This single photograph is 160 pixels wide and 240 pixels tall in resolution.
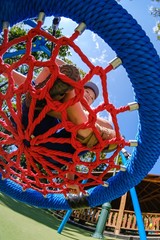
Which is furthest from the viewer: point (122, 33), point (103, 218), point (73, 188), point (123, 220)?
point (123, 220)

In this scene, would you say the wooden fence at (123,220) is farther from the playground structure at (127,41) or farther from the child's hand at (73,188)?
the playground structure at (127,41)

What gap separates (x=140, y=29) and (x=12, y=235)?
1.80 m

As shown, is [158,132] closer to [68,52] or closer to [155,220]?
[155,220]

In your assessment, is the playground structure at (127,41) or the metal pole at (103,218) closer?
the playground structure at (127,41)

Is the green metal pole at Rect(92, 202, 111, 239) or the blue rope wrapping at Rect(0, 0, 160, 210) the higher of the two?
the green metal pole at Rect(92, 202, 111, 239)

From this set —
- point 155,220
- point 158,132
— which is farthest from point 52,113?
point 155,220

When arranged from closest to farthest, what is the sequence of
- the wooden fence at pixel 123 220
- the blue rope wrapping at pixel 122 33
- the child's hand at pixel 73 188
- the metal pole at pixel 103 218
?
the blue rope wrapping at pixel 122 33, the child's hand at pixel 73 188, the metal pole at pixel 103 218, the wooden fence at pixel 123 220

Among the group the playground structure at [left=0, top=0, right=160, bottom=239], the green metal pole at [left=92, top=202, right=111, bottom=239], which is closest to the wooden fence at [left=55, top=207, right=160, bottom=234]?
the green metal pole at [left=92, top=202, right=111, bottom=239]

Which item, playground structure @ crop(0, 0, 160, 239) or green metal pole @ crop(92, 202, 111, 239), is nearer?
playground structure @ crop(0, 0, 160, 239)

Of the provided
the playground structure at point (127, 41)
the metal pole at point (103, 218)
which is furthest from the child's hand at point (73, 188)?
the metal pole at point (103, 218)

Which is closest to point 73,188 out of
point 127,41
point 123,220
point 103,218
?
point 127,41

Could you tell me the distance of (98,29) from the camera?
0.86 meters

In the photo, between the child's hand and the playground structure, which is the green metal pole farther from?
the playground structure

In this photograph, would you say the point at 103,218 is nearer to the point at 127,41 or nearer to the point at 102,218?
the point at 102,218
